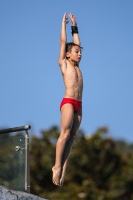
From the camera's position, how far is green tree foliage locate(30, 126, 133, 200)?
23594 mm

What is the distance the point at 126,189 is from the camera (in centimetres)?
2450

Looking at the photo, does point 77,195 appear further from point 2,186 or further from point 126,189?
point 2,186

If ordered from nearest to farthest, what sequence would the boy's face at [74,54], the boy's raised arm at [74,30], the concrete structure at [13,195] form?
the concrete structure at [13,195]
the boy's face at [74,54]
the boy's raised arm at [74,30]

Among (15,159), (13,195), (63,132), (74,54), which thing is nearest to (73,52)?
(74,54)

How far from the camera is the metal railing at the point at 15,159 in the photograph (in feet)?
31.7

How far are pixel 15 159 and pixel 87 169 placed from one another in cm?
1516

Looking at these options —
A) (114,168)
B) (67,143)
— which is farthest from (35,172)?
(67,143)

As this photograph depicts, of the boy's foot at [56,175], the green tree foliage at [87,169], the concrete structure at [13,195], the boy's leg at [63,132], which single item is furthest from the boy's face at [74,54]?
the green tree foliage at [87,169]

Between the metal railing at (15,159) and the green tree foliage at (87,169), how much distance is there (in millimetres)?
13566

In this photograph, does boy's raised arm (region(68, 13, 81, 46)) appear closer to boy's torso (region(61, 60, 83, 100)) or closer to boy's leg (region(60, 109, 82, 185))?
boy's torso (region(61, 60, 83, 100))

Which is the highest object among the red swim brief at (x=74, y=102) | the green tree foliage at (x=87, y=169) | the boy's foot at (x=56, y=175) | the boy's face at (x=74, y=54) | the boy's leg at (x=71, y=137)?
the boy's face at (x=74, y=54)

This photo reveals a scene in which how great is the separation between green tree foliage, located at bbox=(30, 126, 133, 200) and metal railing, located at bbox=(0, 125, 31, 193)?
534 inches

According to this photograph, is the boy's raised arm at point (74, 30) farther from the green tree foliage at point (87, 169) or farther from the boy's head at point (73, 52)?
the green tree foliage at point (87, 169)

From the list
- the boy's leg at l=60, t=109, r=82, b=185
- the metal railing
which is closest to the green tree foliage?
the boy's leg at l=60, t=109, r=82, b=185
